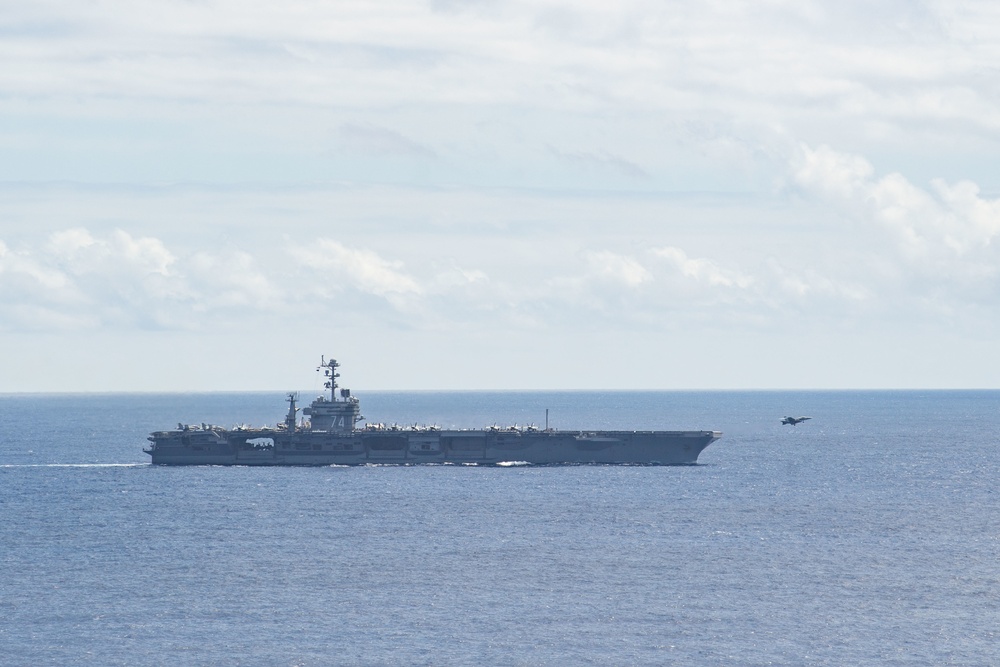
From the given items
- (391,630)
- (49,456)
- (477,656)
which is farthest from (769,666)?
(49,456)

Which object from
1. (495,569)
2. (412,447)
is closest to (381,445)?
(412,447)

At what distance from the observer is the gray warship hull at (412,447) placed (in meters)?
118

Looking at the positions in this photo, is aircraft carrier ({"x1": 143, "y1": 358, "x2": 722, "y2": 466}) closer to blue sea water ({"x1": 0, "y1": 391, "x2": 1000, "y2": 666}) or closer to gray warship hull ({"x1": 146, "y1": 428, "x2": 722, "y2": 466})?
gray warship hull ({"x1": 146, "y1": 428, "x2": 722, "y2": 466})

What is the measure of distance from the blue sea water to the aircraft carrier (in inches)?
191

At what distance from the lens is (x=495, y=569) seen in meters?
66.6

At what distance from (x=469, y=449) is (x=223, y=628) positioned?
213 feet

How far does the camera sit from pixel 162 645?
51938 mm

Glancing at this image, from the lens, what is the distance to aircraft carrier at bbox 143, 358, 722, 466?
118 meters

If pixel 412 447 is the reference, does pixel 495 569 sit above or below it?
below

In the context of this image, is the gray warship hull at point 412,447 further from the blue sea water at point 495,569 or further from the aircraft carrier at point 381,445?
the blue sea water at point 495,569

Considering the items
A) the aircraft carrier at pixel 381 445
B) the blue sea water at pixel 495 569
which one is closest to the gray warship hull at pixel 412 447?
the aircraft carrier at pixel 381 445

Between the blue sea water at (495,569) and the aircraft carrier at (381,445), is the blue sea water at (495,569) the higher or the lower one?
the lower one

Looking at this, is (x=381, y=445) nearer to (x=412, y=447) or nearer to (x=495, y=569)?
(x=412, y=447)

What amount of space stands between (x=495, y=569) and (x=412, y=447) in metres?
53.8
